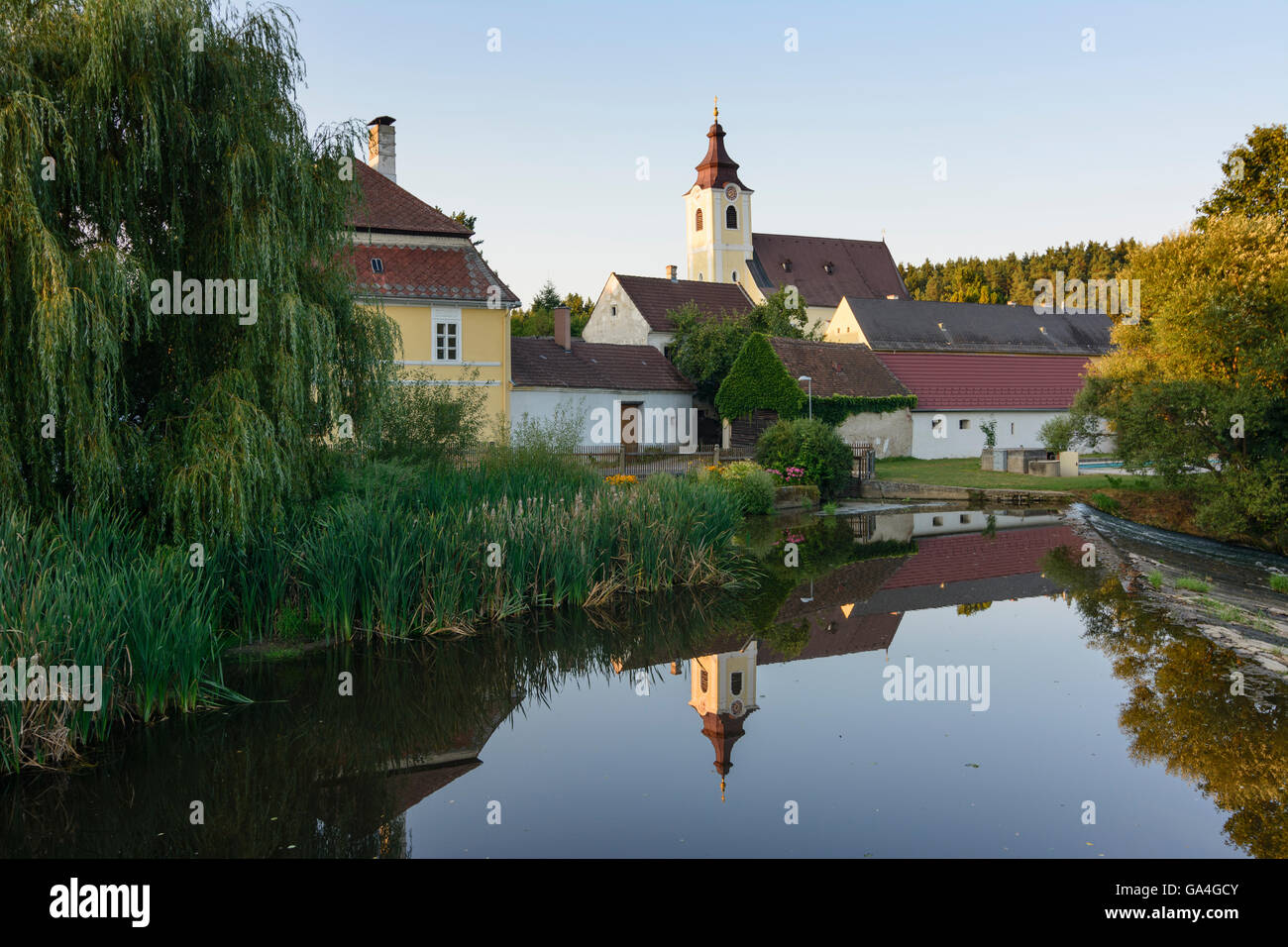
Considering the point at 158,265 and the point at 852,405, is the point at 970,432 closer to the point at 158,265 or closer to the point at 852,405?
the point at 852,405

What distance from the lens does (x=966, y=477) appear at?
3083cm

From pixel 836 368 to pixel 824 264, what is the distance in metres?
28.6

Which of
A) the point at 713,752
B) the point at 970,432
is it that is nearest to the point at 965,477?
the point at 970,432

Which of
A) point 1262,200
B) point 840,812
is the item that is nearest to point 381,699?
point 840,812

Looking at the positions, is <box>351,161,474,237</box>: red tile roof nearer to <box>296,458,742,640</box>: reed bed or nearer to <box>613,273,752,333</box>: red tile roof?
<box>613,273,752,333</box>: red tile roof

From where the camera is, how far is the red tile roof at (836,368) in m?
36.7

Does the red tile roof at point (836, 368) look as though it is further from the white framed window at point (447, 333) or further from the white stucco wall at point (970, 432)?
the white framed window at point (447, 333)

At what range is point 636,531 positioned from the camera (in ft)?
45.2

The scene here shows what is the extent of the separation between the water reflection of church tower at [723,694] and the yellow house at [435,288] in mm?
17711

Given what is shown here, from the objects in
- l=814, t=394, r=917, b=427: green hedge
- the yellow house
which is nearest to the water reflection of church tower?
the yellow house

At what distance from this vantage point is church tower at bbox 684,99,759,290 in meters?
60.7

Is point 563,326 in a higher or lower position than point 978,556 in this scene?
higher

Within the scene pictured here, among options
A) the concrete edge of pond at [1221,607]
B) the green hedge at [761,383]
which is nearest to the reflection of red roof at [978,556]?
the concrete edge of pond at [1221,607]
